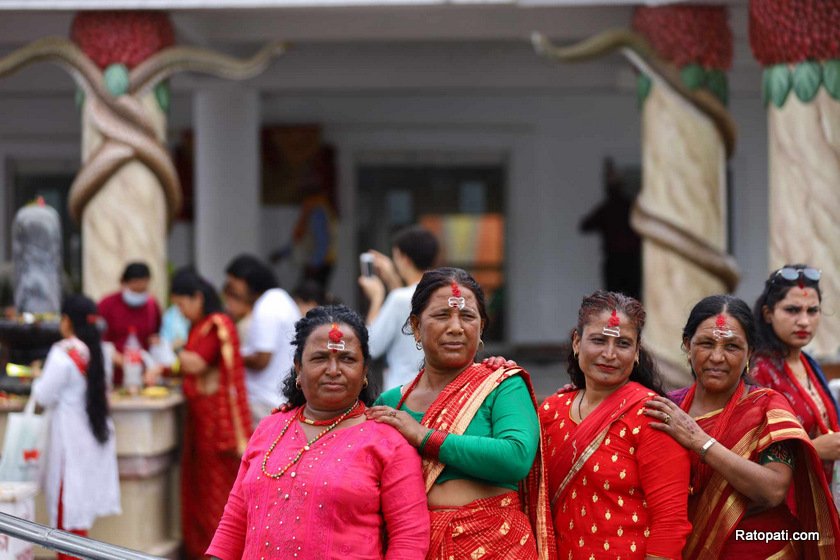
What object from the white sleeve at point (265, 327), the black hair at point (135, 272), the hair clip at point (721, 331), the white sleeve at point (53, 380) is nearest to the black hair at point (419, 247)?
the white sleeve at point (265, 327)

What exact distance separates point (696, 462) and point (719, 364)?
26 cm

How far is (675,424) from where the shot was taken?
2.94 metres

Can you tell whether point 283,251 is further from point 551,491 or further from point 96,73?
point 551,491

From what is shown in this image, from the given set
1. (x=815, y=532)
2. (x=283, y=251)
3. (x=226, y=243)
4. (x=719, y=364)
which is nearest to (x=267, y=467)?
(x=719, y=364)

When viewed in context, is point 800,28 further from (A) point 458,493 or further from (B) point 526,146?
(B) point 526,146

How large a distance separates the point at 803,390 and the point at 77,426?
11.3ft

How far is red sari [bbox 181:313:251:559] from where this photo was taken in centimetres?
611

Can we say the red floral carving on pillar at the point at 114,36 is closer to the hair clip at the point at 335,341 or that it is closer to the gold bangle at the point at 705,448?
the hair clip at the point at 335,341

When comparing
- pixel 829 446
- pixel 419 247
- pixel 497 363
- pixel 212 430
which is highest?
pixel 419 247

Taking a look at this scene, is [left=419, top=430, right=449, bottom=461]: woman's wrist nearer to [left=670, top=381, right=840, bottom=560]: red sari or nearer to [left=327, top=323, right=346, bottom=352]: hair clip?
[left=327, top=323, right=346, bottom=352]: hair clip

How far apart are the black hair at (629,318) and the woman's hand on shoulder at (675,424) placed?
19 cm

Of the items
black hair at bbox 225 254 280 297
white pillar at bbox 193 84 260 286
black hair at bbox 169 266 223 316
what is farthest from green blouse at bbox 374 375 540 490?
white pillar at bbox 193 84 260 286

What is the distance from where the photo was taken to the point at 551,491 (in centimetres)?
306

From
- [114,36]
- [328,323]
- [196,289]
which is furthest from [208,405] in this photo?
[328,323]
